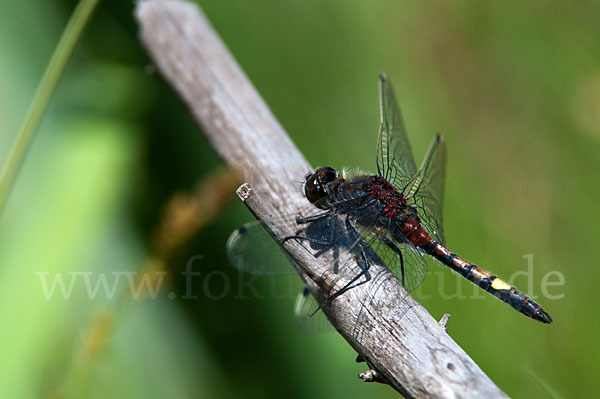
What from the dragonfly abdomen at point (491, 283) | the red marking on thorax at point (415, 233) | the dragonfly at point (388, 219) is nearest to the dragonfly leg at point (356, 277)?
the dragonfly at point (388, 219)

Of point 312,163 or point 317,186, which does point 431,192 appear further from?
point 312,163

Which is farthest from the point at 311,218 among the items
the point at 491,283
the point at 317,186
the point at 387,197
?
the point at 491,283

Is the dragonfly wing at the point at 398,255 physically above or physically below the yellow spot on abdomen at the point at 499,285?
above

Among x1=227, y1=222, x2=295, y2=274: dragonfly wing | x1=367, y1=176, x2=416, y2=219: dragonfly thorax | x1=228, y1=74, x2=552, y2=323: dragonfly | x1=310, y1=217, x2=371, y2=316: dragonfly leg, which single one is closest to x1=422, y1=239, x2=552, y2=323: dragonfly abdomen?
x1=228, y1=74, x2=552, y2=323: dragonfly

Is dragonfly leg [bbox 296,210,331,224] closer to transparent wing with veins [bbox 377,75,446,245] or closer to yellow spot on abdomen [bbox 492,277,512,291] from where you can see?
transparent wing with veins [bbox 377,75,446,245]

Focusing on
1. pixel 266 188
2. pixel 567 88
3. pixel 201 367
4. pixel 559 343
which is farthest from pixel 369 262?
pixel 567 88

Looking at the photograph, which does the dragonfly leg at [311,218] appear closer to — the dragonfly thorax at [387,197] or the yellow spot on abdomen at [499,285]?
the dragonfly thorax at [387,197]

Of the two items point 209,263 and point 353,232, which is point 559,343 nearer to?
point 353,232
